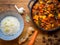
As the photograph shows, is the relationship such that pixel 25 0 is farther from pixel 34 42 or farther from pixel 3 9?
pixel 34 42

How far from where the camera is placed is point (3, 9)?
1.24m

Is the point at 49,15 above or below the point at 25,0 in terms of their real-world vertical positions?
below

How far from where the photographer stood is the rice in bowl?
1.17 m

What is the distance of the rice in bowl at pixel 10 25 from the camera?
1.17 meters

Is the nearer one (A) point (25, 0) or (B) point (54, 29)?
(B) point (54, 29)

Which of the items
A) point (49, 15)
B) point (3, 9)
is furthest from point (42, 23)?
point (3, 9)

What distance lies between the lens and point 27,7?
4.04 feet

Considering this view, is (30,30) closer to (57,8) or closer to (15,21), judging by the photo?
(15,21)

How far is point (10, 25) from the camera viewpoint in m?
1.18

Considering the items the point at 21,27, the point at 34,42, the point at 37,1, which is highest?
the point at 37,1

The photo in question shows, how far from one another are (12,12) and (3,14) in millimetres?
58

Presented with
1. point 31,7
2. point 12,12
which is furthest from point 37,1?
point 12,12

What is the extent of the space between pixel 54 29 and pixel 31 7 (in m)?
0.20

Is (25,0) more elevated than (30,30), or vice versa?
(25,0)
